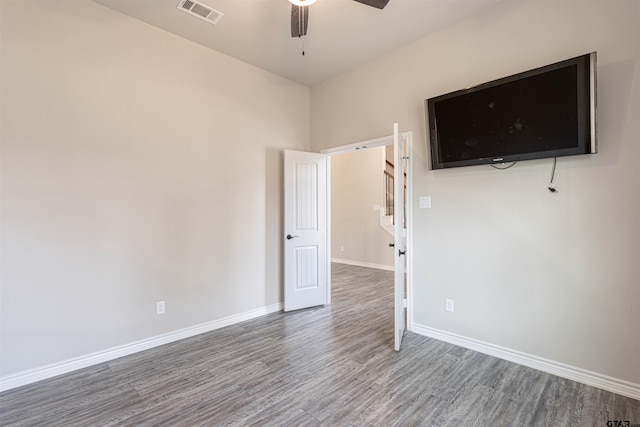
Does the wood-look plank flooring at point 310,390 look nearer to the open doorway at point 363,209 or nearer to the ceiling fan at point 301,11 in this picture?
the ceiling fan at point 301,11

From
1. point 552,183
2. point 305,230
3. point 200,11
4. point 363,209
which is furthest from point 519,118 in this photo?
point 363,209

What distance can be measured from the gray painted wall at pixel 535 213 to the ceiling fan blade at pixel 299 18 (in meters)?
1.46

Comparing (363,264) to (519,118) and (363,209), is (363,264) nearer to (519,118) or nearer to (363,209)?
(363,209)

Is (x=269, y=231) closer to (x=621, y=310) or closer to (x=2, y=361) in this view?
(x=2, y=361)

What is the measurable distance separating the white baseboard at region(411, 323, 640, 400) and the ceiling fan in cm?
300

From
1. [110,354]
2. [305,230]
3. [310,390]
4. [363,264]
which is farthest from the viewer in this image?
[363,264]

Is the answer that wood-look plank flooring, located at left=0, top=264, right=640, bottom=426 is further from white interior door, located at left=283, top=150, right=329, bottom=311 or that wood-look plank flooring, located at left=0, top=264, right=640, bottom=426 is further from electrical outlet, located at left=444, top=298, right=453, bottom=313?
white interior door, located at left=283, top=150, right=329, bottom=311

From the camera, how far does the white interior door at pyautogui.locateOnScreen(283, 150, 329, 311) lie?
401 cm

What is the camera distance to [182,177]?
3189 mm

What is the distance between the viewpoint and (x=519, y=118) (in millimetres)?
2455

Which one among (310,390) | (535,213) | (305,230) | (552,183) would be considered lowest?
(310,390)

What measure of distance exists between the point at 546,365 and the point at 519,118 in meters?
2.05

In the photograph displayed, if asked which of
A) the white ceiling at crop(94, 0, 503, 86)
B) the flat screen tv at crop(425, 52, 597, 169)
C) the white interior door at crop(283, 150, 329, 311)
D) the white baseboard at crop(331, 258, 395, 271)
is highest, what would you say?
the white ceiling at crop(94, 0, 503, 86)

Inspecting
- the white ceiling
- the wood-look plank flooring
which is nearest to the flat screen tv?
the white ceiling
